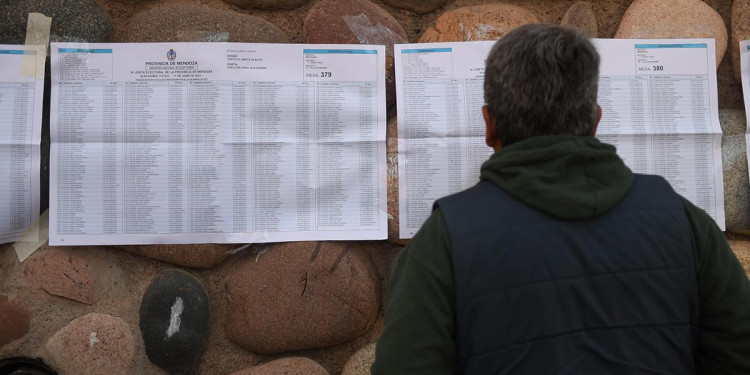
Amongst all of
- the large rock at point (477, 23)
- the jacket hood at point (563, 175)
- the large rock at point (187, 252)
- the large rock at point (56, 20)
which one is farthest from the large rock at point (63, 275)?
the jacket hood at point (563, 175)

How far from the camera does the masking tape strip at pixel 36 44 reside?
1863 mm

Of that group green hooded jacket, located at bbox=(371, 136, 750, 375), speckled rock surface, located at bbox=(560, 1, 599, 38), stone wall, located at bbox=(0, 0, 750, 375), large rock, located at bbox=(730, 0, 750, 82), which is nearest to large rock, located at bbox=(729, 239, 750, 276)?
stone wall, located at bbox=(0, 0, 750, 375)

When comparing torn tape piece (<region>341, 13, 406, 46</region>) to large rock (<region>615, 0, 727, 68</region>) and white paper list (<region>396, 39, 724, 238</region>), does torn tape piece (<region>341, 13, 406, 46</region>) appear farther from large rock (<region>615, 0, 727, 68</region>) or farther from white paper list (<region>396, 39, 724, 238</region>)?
large rock (<region>615, 0, 727, 68</region>)

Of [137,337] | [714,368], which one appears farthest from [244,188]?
[714,368]

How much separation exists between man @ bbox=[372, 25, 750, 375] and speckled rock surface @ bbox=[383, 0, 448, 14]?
0.89 metres

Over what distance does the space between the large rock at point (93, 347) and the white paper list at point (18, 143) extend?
313 mm

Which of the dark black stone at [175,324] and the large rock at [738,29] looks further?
the large rock at [738,29]

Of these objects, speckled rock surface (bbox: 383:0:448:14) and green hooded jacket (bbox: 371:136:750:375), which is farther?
speckled rock surface (bbox: 383:0:448:14)

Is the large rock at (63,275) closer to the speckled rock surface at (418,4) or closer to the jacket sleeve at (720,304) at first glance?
the speckled rock surface at (418,4)

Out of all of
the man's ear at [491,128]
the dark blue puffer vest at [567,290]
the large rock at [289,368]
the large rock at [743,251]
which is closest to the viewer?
the dark blue puffer vest at [567,290]

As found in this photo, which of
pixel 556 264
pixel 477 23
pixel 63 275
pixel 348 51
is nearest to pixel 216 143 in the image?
pixel 348 51

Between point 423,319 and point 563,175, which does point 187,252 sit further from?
point 563,175

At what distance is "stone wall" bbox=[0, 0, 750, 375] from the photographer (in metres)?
1.82

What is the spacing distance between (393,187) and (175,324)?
72cm
